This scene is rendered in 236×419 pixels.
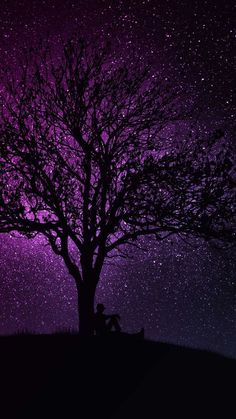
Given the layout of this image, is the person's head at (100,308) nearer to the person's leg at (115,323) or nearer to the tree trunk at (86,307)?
the person's leg at (115,323)

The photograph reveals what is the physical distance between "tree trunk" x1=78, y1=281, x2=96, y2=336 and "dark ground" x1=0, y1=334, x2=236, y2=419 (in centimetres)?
64

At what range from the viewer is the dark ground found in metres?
14.7

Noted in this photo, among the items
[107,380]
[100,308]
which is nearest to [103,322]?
[100,308]

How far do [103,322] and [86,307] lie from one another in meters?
1.19

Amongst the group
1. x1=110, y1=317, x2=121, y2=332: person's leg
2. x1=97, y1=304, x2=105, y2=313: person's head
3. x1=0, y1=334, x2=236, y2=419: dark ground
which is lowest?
x1=0, y1=334, x2=236, y2=419: dark ground

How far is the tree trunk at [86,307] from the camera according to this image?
69.4 feet

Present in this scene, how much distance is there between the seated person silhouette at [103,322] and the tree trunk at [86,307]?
0.57 meters

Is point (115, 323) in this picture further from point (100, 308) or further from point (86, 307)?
point (86, 307)

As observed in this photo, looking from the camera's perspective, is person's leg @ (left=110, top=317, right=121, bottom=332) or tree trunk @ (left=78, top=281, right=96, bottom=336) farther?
tree trunk @ (left=78, top=281, right=96, bottom=336)

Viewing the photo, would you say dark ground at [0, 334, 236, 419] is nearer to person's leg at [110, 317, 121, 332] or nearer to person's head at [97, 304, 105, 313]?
person's leg at [110, 317, 121, 332]

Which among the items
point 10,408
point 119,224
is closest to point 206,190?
point 119,224

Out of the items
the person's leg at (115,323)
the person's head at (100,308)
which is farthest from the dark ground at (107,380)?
the person's head at (100,308)

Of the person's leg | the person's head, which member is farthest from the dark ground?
the person's head

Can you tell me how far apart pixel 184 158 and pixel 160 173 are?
1095 millimetres
